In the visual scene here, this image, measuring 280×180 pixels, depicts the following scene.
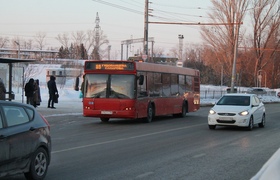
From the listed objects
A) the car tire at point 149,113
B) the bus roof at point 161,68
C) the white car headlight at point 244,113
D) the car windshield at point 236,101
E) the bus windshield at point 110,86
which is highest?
the bus roof at point 161,68

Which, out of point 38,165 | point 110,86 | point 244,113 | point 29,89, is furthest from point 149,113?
point 38,165

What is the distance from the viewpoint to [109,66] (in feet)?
67.5

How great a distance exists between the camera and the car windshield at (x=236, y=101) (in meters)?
19.1

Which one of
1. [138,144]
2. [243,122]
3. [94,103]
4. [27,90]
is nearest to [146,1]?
[27,90]

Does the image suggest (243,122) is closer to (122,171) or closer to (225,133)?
(225,133)

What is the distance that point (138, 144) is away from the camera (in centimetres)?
1389

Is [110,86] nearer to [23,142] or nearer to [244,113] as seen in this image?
[244,113]

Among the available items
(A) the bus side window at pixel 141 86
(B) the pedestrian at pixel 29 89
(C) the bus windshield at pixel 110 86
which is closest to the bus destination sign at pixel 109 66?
(C) the bus windshield at pixel 110 86

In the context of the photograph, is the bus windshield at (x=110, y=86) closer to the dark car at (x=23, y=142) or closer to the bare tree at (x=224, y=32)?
the dark car at (x=23, y=142)

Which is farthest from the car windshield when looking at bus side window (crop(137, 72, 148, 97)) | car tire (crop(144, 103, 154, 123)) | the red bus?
car tire (crop(144, 103, 154, 123))

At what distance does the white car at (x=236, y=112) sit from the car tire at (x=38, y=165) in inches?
430

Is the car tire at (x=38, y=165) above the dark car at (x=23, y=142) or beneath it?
beneath

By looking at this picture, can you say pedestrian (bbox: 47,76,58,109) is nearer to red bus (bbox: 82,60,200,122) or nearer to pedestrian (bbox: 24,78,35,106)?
pedestrian (bbox: 24,78,35,106)

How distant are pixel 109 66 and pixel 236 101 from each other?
5.72 meters
